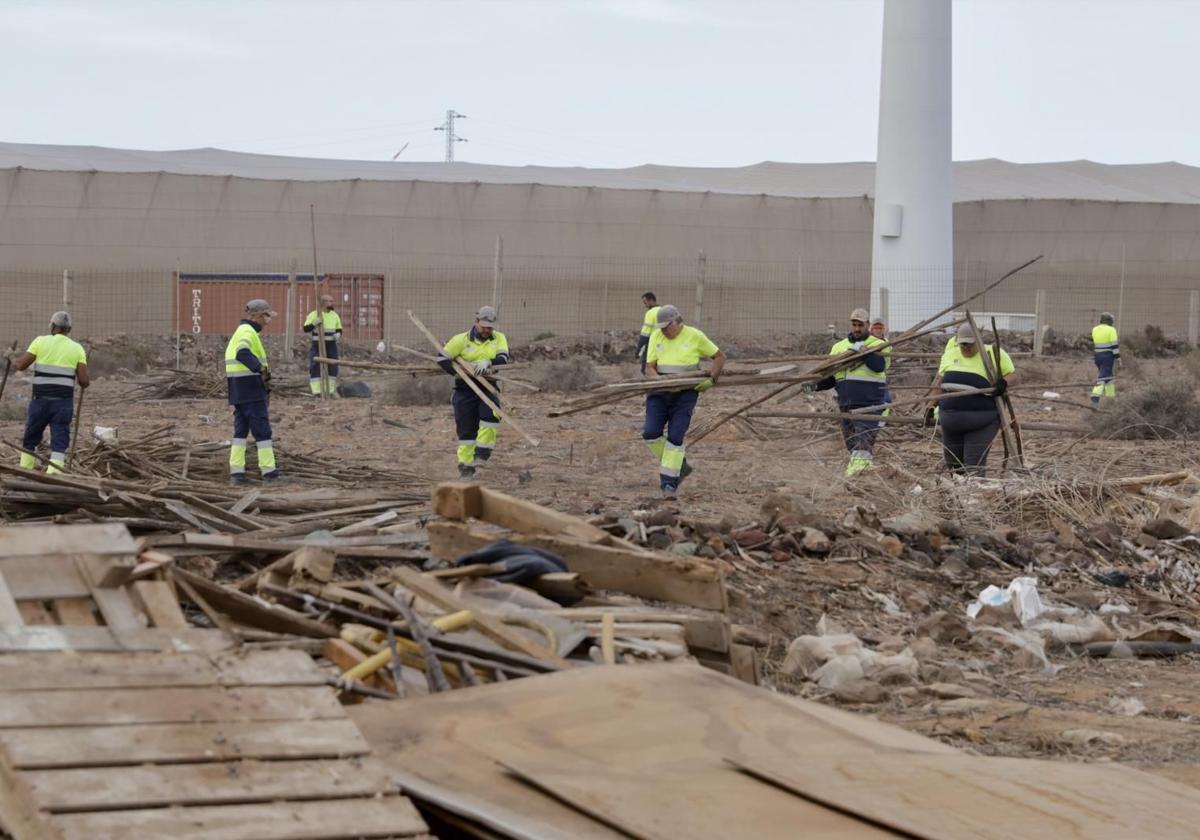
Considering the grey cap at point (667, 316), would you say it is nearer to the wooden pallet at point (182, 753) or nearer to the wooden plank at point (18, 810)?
the wooden pallet at point (182, 753)

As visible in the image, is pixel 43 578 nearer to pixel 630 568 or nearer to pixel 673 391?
pixel 630 568

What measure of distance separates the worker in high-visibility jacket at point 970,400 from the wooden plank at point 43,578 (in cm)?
858

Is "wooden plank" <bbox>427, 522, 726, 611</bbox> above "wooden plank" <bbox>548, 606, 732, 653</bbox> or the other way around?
above

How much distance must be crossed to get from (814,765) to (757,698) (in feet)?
2.24

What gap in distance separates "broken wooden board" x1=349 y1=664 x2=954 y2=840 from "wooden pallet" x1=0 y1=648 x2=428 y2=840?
0.82 feet

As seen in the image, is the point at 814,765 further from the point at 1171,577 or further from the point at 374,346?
the point at 374,346

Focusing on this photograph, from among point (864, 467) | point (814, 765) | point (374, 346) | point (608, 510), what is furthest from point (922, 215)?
point (814, 765)

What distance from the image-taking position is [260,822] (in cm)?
395

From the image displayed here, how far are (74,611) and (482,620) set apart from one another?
1527mm

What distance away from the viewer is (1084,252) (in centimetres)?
4412

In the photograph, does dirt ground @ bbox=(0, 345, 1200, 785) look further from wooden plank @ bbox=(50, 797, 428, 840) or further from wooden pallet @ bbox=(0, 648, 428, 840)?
wooden plank @ bbox=(50, 797, 428, 840)

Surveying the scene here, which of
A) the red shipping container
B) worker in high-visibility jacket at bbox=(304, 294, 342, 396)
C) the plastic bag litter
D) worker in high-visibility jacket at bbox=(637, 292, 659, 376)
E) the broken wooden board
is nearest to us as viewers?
the broken wooden board

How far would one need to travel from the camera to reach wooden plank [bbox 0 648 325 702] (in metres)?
4.59

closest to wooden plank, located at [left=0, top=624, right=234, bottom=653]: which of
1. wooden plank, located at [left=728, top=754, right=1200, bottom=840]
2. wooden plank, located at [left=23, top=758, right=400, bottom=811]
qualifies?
wooden plank, located at [left=23, top=758, right=400, bottom=811]
